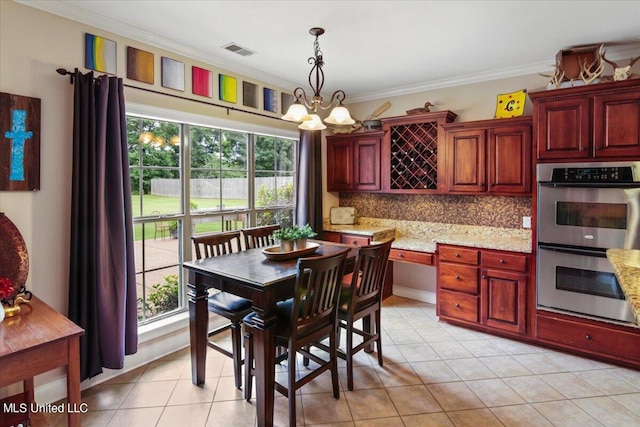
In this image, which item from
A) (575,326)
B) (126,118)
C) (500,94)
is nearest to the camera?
(126,118)

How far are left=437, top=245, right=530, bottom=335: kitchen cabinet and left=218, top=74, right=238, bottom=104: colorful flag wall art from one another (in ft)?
8.67

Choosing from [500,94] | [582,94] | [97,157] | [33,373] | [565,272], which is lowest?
[33,373]

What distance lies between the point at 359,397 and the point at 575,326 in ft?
6.56

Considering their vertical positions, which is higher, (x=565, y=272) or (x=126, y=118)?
(x=126, y=118)

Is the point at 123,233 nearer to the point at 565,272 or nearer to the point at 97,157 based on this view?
the point at 97,157

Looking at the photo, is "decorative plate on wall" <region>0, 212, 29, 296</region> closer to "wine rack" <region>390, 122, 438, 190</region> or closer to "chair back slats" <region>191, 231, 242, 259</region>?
"chair back slats" <region>191, 231, 242, 259</region>

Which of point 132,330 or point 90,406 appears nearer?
point 90,406

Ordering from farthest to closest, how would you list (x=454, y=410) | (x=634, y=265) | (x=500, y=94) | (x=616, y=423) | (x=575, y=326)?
(x=500, y=94)
(x=575, y=326)
(x=454, y=410)
(x=616, y=423)
(x=634, y=265)

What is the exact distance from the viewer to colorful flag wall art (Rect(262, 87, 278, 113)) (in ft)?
12.8

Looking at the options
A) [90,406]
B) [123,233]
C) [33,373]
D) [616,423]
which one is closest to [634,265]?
[616,423]

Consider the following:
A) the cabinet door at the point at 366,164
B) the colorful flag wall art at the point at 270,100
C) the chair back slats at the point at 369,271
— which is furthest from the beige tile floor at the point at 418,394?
the colorful flag wall art at the point at 270,100

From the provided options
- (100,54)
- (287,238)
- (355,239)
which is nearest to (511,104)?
(355,239)

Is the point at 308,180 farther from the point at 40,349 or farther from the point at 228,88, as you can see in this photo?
the point at 40,349

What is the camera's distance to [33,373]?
1595 mm
